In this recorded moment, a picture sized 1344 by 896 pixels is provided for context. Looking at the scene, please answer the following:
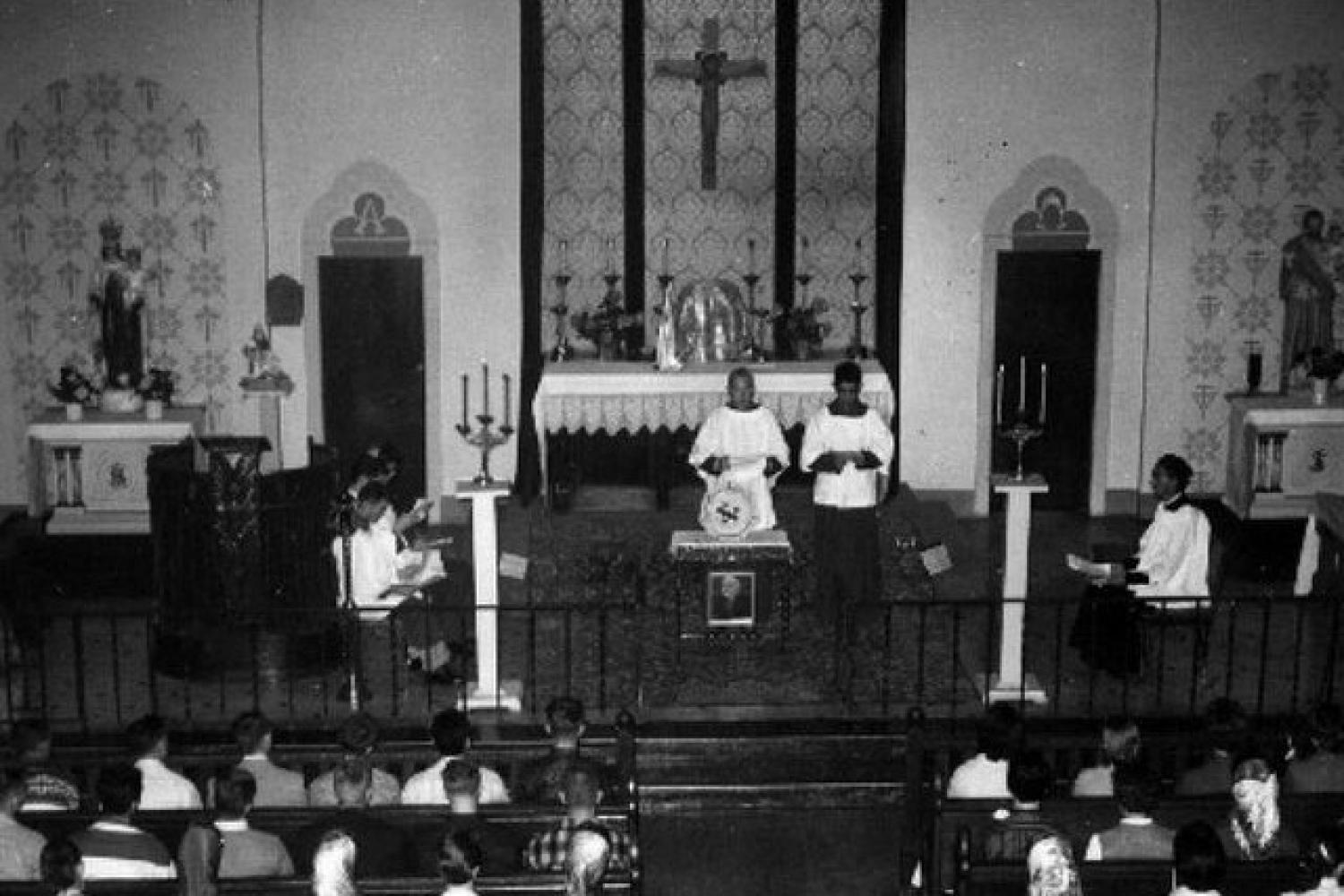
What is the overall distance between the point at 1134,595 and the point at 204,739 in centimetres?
518

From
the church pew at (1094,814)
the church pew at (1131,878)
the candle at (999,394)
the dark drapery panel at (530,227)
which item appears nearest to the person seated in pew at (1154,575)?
the candle at (999,394)

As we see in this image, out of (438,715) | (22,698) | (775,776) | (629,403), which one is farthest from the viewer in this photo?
(629,403)

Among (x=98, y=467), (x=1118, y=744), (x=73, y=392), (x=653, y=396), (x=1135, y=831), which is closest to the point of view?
(x=1135, y=831)

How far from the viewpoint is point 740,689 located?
37.6ft

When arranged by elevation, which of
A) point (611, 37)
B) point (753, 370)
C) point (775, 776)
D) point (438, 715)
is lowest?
point (775, 776)

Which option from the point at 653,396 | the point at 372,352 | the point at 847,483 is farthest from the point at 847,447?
the point at 372,352

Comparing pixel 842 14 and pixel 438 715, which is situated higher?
pixel 842 14

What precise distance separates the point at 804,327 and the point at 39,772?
→ 8.25 metres

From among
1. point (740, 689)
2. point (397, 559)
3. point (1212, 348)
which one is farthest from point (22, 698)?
point (1212, 348)

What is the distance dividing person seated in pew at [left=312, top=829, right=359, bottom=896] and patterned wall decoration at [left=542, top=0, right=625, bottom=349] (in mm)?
9027

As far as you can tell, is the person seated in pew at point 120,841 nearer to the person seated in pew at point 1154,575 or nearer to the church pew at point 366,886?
the church pew at point 366,886

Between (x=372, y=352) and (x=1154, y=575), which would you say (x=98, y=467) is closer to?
(x=372, y=352)

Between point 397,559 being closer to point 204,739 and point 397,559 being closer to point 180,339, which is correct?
point 204,739

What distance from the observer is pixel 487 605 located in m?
10.8
